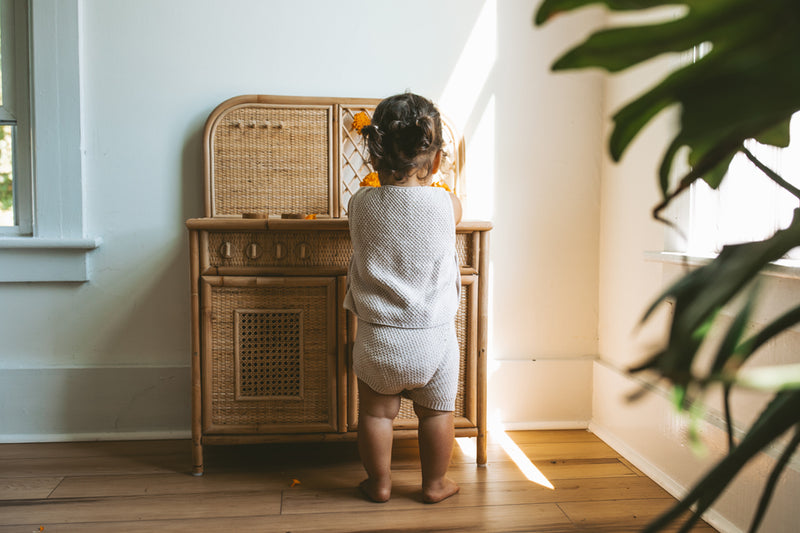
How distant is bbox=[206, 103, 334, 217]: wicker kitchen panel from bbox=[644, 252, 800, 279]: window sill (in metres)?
1.14

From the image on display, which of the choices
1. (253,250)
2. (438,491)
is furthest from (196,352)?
(438,491)

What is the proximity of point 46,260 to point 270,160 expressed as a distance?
87cm

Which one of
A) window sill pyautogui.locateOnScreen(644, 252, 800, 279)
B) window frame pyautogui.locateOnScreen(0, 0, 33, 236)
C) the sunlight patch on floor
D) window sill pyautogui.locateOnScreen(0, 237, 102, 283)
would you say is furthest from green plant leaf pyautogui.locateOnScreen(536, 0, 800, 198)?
window frame pyautogui.locateOnScreen(0, 0, 33, 236)

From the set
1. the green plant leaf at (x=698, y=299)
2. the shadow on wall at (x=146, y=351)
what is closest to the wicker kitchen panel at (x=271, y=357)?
the shadow on wall at (x=146, y=351)

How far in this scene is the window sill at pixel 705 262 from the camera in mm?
1262

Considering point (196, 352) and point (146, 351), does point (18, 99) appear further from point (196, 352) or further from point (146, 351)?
point (196, 352)

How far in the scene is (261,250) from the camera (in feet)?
5.79

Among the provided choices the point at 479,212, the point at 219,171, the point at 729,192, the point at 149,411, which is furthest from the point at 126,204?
the point at 729,192

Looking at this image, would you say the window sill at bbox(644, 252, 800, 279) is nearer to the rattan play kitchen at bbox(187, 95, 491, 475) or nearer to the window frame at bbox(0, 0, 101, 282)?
the rattan play kitchen at bbox(187, 95, 491, 475)

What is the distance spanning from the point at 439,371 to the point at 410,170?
57cm

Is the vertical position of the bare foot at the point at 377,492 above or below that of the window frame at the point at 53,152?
below

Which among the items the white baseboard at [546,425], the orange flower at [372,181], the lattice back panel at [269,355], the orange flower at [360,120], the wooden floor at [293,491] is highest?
the orange flower at [360,120]

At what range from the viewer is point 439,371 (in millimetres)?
1607

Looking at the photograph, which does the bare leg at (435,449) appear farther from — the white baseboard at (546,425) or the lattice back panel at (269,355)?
the white baseboard at (546,425)
